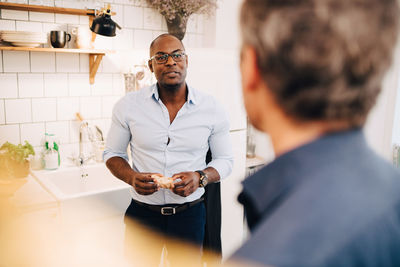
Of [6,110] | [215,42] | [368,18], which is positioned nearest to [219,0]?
[215,42]

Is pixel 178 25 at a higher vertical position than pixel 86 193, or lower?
higher

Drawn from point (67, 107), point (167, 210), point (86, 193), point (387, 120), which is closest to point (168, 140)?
point (167, 210)

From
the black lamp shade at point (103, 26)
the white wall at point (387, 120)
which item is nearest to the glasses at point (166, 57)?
the black lamp shade at point (103, 26)

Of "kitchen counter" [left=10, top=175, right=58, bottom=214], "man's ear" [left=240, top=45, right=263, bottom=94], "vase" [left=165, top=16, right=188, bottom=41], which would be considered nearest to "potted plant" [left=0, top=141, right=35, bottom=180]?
"kitchen counter" [left=10, top=175, right=58, bottom=214]

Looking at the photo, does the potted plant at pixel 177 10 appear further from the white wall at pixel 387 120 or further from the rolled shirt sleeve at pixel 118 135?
the white wall at pixel 387 120

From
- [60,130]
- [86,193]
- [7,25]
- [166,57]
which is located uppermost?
[7,25]

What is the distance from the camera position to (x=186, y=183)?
1.65 m

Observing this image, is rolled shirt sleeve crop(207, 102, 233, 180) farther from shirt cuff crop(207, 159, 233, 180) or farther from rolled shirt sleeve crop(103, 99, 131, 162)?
rolled shirt sleeve crop(103, 99, 131, 162)

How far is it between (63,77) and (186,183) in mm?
1257

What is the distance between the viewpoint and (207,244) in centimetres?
201

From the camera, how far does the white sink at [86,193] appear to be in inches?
74.7

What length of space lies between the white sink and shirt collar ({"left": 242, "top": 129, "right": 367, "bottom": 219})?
1.56 m

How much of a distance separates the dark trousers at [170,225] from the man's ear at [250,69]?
133cm

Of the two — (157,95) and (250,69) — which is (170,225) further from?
(250,69)
